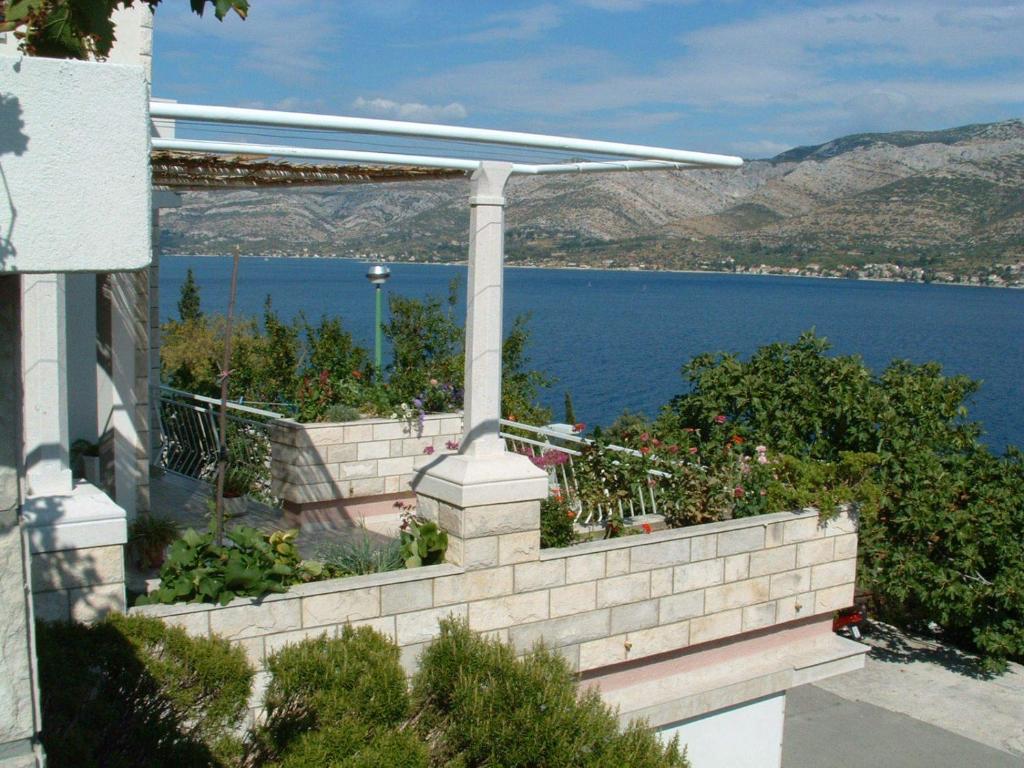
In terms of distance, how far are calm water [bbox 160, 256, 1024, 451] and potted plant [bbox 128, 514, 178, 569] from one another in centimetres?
743

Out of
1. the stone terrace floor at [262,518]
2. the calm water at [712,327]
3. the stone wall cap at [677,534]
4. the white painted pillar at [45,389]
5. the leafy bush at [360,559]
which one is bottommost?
the calm water at [712,327]

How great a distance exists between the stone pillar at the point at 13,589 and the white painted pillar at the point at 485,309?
3852 mm

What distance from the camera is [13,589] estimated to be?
185 centimetres

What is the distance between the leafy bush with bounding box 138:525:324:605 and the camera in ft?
16.0

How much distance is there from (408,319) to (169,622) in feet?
27.3

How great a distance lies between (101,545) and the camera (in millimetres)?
4508

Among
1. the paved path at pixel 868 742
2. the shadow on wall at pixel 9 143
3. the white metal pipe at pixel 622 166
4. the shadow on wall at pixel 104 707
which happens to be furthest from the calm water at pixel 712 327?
the shadow on wall at pixel 9 143

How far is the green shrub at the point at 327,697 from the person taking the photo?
420 centimetres

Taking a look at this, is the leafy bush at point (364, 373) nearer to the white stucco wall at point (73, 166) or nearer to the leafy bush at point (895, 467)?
the leafy bush at point (895, 467)

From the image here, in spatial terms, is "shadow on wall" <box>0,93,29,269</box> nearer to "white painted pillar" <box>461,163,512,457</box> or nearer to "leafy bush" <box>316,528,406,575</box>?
"white painted pillar" <box>461,163,512,457</box>

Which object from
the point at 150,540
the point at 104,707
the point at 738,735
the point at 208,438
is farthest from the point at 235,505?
the point at 104,707

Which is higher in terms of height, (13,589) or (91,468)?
(13,589)

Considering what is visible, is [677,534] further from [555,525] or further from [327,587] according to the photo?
[327,587]

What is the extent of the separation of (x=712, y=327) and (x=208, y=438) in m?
71.2
